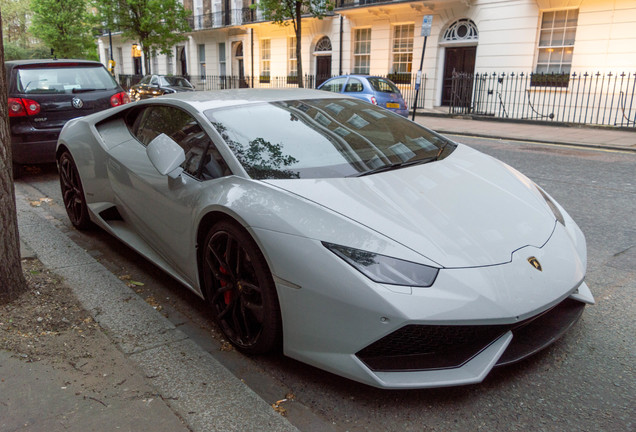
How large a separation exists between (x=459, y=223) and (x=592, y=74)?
16.2 metres

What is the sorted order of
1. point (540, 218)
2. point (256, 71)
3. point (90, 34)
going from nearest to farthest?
1. point (540, 218)
2. point (256, 71)
3. point (90, 34)

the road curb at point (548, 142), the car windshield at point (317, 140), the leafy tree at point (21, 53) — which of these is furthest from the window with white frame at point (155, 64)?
the car windshield at point (317, 140)

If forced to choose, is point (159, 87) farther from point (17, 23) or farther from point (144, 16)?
point (17, 23)

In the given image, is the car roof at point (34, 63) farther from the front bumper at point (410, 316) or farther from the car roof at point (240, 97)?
the front bumper at point (410, 316)

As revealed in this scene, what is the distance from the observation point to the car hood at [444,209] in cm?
229

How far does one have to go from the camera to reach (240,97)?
3559 mm

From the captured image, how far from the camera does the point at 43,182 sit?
7133mm

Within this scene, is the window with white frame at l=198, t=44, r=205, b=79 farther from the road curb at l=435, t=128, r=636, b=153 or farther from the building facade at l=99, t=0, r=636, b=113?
the road curb at l=435, t=128, r=636, b=153

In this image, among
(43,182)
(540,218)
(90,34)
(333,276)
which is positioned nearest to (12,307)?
(333,276)

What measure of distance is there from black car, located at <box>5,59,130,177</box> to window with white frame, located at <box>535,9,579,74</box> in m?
14.6

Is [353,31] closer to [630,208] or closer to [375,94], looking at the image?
[375,94]

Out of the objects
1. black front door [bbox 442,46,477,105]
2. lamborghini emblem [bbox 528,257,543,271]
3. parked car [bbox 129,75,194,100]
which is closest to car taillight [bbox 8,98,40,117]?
lamborghini emblem [bbox 528,257,543,271]

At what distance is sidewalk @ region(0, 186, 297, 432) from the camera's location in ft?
6.98

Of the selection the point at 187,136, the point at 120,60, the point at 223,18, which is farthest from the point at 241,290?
the point at 120,60
